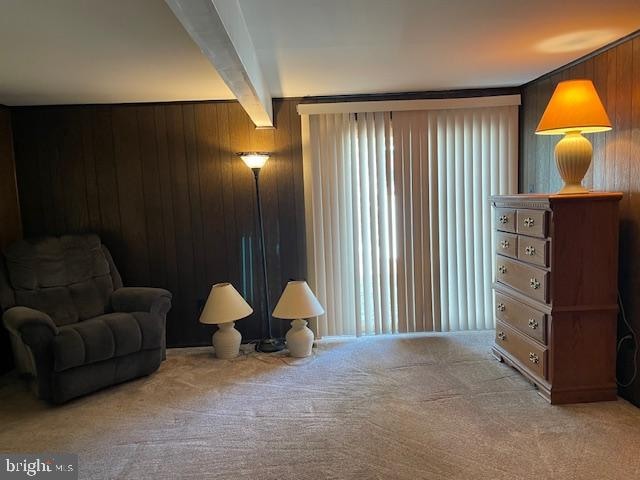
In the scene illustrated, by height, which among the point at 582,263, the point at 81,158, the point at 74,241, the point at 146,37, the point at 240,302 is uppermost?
the point at 146,37

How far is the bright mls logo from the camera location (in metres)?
2.18

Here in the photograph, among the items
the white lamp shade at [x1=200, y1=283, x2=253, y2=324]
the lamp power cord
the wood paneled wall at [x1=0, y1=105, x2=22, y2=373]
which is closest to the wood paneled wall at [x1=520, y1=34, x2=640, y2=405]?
the lamp power cord

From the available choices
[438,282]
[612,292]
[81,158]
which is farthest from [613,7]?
[81,158]

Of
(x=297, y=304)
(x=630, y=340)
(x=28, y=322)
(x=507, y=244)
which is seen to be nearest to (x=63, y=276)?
(x=28, y=322)

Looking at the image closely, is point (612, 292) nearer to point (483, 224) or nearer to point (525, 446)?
point (525, 446)

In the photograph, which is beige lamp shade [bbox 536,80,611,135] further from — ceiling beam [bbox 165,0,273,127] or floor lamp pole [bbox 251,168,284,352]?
floor lamp pole [bbox 251,168,284,352]

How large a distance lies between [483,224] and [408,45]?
189 cm

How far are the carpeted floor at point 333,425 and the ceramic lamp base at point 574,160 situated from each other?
126cm

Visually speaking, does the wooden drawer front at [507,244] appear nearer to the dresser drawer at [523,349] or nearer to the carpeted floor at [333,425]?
the dresser drawer at [523,349]

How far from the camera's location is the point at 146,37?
2281mm

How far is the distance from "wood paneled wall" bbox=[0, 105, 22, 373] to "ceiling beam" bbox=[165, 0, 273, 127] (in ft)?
7.00

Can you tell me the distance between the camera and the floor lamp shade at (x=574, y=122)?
8.38 ft

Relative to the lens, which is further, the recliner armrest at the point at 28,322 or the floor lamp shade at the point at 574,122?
the recliner armrest at the point at 28,322

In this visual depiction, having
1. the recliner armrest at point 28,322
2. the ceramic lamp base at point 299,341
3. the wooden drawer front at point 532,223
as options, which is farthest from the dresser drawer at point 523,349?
the recliner armrest at point 28,322
